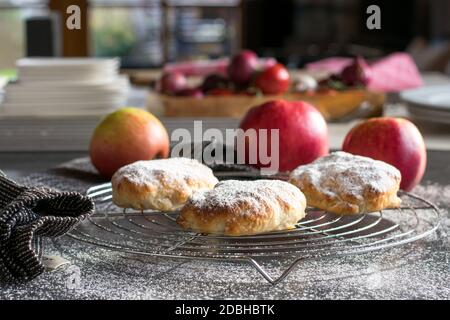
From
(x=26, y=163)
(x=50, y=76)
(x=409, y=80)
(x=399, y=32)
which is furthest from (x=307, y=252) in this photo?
A: (x=399, y=32)

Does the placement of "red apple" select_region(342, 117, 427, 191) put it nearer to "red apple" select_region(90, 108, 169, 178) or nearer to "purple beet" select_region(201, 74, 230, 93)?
"red apple" select_region(90, 108, 169, 178)

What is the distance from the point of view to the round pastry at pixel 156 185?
0.88 metres

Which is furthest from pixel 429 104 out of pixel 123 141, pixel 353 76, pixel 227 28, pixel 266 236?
pixel 227 28

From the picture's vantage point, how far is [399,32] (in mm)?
5832

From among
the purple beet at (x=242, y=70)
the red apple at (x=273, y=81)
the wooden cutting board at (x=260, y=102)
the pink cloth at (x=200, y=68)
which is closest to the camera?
the wooden cutting board at (x=260, y=102)

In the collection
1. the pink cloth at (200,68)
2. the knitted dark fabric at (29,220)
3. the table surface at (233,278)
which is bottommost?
the table surface at (233,278)

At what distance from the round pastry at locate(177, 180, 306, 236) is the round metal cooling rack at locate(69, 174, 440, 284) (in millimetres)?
14

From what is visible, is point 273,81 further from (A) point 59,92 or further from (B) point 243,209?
(B) point 243,209

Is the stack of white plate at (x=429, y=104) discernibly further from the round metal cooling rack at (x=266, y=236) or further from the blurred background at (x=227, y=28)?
the blurred background at (x=227, y=28)

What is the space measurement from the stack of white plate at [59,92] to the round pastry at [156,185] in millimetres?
645

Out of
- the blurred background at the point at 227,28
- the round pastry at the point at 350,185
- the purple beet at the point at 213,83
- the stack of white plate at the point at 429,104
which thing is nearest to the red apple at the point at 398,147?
the round pastry at the point at 350,185

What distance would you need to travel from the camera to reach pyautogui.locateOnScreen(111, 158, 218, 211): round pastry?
876 millimetres

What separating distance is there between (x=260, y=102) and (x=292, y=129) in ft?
1.95

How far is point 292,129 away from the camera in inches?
46.3
